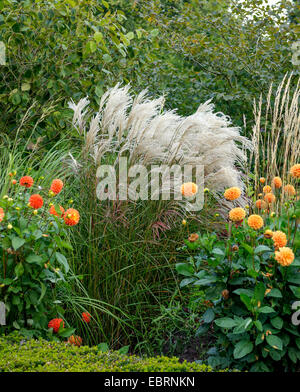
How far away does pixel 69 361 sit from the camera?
8.05ft

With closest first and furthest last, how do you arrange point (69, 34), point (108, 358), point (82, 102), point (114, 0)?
1. point (108, 358)
2. point (82, 102)
3. point (69, 34)
4. point (114, 0)

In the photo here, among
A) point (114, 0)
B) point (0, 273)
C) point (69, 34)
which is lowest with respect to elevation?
point (0, 273)

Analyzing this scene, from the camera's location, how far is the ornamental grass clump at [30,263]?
2.81 meters

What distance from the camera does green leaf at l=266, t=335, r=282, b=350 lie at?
2555 mm

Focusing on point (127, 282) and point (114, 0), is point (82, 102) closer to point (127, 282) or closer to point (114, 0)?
point (127, 282)

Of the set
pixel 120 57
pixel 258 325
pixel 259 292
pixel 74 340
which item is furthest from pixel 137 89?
pixel 258 325

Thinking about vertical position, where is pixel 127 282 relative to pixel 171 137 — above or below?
below

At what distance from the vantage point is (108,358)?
2523 mm

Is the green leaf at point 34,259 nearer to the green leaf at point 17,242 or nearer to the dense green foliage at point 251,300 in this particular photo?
the green leaf at point 17,242

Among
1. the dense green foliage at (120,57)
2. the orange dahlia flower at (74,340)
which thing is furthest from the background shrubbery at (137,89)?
the orange dahlia flower at (74,340)

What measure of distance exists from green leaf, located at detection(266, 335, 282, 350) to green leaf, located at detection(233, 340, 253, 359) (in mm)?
95

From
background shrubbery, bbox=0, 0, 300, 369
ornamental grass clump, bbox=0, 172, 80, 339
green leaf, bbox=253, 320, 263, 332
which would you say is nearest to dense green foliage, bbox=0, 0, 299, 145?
background shrubbery, bbox=0, 0, 300, 369
